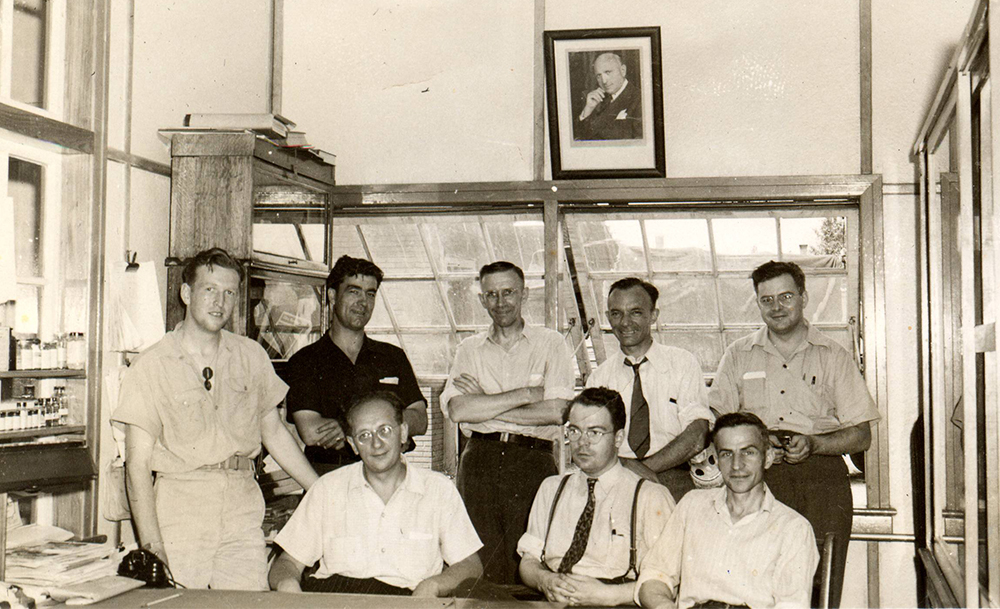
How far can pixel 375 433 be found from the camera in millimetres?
2852

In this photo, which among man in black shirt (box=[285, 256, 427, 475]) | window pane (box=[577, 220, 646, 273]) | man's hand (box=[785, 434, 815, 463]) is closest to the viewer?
man's hand (box=[785, 434, 815, 463])

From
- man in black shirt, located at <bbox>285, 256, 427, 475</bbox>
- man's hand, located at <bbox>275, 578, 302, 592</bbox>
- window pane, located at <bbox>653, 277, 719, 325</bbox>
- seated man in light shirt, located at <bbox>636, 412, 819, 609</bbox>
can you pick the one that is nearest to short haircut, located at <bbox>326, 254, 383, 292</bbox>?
man in black shirt, located at <bbox>285, 256, 427, 475</bbox>

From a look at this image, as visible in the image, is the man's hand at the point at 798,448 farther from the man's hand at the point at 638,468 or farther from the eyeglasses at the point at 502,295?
the eyeglasses at the point at 502,295

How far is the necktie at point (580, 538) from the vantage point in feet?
9.48

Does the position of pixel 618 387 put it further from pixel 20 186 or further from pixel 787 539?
pixel 20 186

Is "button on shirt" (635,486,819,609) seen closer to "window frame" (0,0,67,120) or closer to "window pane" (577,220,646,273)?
"window frame" (0,0,67,120)

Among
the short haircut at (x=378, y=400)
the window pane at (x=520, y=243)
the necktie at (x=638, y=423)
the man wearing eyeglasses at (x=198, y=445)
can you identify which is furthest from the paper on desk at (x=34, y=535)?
the window pane at (x=520, y=243)

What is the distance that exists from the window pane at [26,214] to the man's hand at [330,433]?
3.68 feet

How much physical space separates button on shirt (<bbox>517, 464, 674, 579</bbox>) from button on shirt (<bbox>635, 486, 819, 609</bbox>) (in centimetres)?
7

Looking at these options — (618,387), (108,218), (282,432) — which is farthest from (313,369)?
(618,387)

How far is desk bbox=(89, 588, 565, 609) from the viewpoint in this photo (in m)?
2.22

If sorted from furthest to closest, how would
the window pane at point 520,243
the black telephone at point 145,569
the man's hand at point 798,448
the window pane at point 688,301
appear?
1. the window pane at point 688,301
2. the window pane at point 520,243
3. the man's hand at point 798,448
4. the black telephone at point 145,569

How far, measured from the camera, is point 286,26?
15.5ft

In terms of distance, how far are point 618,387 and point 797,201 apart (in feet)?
4.69
